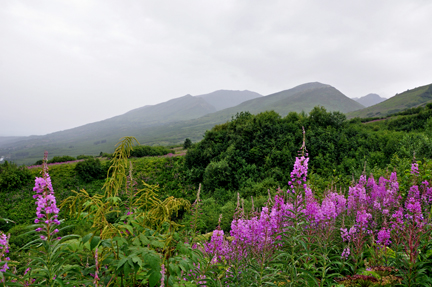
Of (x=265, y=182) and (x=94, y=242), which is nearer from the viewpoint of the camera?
(x=94, y=242)

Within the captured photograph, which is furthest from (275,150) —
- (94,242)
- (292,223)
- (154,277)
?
(94,242)

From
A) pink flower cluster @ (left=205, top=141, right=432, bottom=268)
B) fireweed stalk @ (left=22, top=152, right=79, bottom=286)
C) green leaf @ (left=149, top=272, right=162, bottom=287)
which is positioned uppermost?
fireweed stalk @ (left=22, top=152, right=79, bottom=286)

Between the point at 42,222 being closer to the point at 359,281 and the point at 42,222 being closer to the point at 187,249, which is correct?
the point at 187,249

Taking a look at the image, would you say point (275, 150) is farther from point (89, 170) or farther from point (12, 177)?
point (12, 177)

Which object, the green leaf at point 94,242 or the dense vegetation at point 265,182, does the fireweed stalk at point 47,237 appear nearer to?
the dense vegetation at point 265,182

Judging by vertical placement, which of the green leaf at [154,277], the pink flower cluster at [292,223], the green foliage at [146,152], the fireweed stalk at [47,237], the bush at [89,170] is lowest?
the bush at [89,170]

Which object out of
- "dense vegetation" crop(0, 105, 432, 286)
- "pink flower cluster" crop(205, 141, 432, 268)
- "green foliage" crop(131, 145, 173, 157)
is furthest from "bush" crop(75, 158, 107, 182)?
"pink flower cluster" crop(205, 141, 432, 268)

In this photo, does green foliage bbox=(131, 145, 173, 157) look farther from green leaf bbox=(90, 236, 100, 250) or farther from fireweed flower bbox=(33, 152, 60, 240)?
green leaf bbox=(90, 236, 100, 250)

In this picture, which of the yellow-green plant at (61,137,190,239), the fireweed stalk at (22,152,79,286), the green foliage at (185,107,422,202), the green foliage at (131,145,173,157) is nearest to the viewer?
the fireweed stalk at (22,152,79,286)

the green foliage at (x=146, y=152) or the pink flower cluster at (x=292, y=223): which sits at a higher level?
the pink flower cluster at (x=292, y=223)

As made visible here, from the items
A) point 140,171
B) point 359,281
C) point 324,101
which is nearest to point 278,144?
point 140,171

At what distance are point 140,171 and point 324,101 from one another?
707ft

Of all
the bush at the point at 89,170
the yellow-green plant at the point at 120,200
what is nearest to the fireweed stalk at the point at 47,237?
the yellow-green plant at the point at 120,200

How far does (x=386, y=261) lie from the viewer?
8.86 feet
